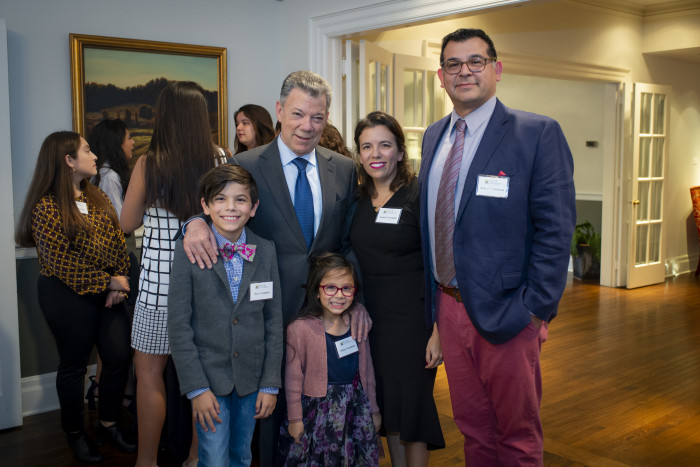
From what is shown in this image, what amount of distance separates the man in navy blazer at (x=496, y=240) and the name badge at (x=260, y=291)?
1.96 feet

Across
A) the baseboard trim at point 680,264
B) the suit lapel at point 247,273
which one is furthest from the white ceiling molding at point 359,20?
the baseboard trim at point 680,264

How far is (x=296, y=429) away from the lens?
2.41 m

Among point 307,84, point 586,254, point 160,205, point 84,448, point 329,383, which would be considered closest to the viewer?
point 307,84

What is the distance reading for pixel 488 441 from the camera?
2.32 meters

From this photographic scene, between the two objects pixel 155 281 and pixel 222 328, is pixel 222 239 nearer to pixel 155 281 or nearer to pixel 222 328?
pixel 222 328

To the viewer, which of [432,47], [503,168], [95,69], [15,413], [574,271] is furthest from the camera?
[574,271]

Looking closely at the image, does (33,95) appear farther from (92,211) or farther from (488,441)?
(488,441)

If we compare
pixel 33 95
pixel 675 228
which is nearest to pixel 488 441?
pixel 33 95

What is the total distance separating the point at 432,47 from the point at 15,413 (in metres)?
4.14

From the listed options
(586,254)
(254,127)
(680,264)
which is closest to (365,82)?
(254,127)

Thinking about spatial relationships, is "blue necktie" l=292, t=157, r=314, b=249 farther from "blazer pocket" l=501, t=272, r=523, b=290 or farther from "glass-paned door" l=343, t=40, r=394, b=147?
"glass-paned door" l=343, t=40, r=394, b=147

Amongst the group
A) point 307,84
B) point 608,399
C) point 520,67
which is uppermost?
point 520,67

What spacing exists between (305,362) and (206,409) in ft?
1.45

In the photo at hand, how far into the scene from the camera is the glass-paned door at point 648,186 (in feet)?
25.1
